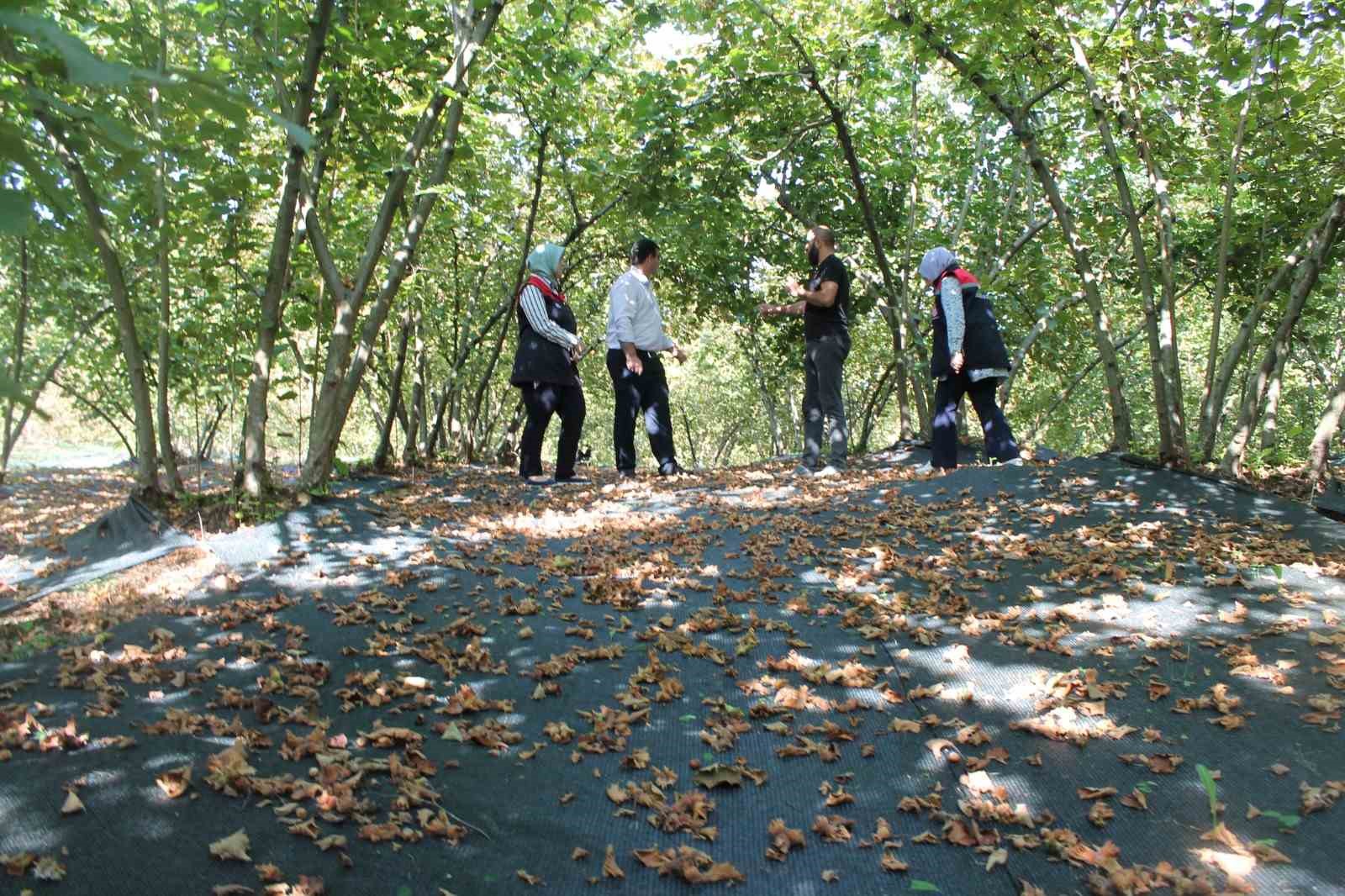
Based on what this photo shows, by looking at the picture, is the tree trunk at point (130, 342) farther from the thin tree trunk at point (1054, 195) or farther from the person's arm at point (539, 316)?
the thin tree trunk at point (1054, 195)

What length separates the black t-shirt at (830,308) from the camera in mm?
7039

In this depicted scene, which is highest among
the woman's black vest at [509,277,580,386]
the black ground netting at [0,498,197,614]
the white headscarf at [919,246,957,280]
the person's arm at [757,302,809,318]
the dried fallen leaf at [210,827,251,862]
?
the white headscarf at [919,246,957,280]

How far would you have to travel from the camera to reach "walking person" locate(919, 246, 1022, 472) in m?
6.51

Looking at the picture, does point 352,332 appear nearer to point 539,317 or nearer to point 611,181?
point 539,317

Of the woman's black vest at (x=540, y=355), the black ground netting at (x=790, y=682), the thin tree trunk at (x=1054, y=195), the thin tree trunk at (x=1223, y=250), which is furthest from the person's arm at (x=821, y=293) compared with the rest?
the thin tree trunk at (x=1223, y=250)

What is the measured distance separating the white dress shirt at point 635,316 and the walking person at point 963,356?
2339mm

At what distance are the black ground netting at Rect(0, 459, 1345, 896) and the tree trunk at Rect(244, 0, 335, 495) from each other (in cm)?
51

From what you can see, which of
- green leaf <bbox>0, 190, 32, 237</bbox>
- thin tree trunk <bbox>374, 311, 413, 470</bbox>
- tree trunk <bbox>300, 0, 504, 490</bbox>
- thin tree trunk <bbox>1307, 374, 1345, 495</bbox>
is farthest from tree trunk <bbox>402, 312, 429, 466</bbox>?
green leaf <bbox>0, 190, 32, 237</bbox>

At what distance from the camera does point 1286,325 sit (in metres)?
5.50

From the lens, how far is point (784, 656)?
10.9ft

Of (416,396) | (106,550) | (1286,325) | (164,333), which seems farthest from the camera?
(416,396)

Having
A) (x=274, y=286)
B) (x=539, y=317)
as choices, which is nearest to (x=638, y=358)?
(x=539, y=317)

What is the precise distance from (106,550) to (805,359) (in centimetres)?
534

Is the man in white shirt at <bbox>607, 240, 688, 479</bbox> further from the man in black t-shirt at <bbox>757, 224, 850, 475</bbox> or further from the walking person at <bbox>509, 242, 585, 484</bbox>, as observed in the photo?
the man in black t-shirt at <bbox>757, 224, 850, 475</bbox>
